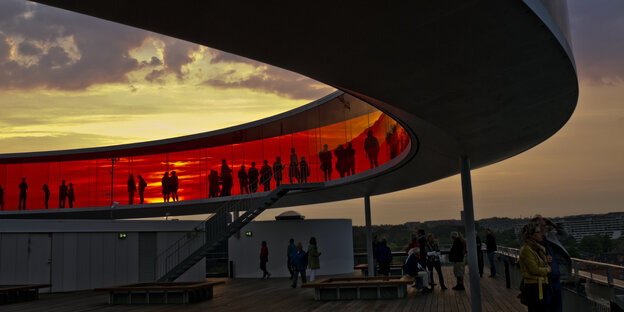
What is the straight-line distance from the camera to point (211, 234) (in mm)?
22719

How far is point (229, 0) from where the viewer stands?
15.3 feet

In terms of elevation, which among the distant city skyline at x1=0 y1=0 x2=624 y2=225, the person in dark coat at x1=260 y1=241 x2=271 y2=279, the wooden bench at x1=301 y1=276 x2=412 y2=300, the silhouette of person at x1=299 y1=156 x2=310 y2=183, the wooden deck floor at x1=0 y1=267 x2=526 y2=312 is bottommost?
the wooden deck floor at x1=0 y1=267 x2=526 y2=312

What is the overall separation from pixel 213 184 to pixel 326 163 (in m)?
8.08

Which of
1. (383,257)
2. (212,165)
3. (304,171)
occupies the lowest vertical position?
(383,257)

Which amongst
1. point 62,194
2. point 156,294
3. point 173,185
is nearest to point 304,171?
point 156,294

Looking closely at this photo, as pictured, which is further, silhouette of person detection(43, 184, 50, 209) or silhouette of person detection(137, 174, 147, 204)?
silhouette of person detection(43, 184, 50, 209)

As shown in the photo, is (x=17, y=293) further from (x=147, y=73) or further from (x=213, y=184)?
(x=213, y=184)

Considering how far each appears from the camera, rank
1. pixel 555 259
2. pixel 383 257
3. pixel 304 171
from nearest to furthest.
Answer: pixel 555 259, pixel 383 257, pixel 304 171

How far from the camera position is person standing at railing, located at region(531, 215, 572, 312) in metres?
7.19

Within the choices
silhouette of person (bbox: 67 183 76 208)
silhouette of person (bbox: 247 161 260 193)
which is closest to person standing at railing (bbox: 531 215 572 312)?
silhouette of person (bbox: 247 161 260 193)

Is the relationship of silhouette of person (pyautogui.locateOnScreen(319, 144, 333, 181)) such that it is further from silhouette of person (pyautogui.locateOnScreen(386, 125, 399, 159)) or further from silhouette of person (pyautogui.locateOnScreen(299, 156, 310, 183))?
silhouette of person (pyautogui.locateOnScreen(386, 125, 399, 159))

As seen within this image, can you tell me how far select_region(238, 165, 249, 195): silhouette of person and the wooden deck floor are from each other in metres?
6.99

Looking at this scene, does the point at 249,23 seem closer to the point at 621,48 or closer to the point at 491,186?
the point at 621,48

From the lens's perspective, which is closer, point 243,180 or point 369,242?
point 369,242
